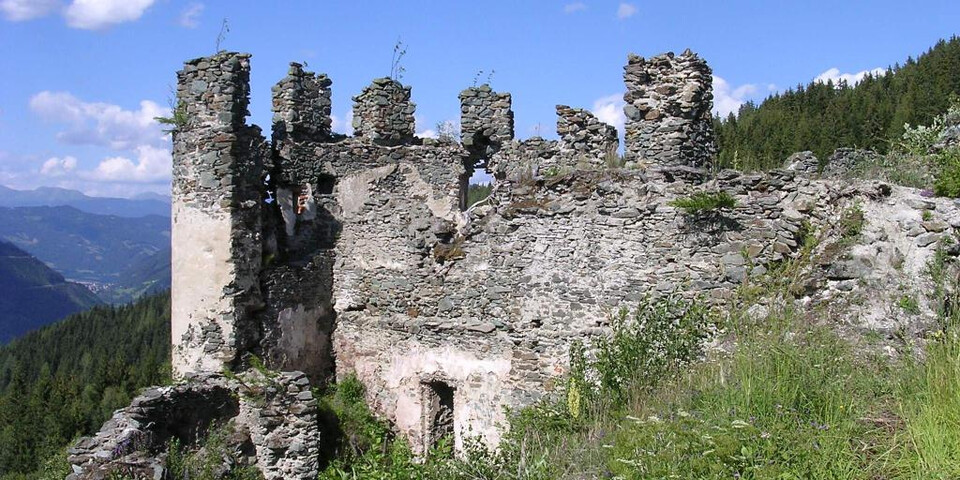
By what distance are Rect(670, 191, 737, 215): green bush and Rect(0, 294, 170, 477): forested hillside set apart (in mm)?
8614

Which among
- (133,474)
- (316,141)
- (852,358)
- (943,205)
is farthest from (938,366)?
(316,141)

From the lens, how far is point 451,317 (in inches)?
459

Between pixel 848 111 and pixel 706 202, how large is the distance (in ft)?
114

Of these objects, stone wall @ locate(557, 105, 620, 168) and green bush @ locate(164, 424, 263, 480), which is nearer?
green bush @ locate(164, 424, 263, 480)

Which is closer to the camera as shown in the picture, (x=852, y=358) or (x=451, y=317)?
(x=852, y=358)

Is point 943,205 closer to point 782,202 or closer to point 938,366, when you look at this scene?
point 782,202

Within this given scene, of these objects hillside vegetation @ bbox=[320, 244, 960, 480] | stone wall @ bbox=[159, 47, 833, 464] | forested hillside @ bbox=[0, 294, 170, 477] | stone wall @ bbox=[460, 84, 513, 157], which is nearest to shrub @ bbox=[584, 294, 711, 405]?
hillside vegetation @ bbox=[320, 244, 960, 480]

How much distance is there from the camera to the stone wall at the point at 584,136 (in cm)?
1117

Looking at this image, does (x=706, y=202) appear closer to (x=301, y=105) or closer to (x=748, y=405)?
(x=748, y=405)

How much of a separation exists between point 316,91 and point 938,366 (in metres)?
Answer: 11.2

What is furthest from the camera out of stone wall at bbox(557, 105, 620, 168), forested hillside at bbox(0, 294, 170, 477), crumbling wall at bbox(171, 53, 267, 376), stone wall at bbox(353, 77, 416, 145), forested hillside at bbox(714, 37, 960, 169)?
forested hillside at bbox(0, 294, 170, 477)

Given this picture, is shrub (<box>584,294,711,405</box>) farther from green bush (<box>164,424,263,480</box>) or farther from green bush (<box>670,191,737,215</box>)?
green bush (<box>164,424,263,480</box>)

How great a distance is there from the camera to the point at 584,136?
1123 cm

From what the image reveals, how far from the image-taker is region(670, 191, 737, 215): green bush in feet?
28.9
